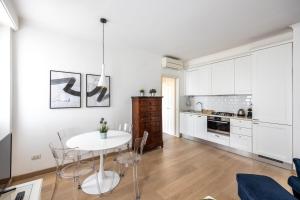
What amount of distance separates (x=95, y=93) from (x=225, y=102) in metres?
3.64

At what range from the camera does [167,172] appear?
8.81 ft

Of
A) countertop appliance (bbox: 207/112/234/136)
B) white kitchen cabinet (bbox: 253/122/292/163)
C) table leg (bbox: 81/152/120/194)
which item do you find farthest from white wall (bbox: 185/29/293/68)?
table leg (bbox: 81/152/120/194)

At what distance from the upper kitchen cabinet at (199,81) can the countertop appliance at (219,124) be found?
830 mm

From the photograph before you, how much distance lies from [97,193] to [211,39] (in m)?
3.70

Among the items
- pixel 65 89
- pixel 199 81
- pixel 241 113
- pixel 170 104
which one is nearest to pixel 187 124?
pixel 170 104

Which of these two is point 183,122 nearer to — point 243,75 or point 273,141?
point 243,75

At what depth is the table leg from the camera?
2.14m

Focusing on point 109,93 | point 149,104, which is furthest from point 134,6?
point 149,104

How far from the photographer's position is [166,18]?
2.36 m

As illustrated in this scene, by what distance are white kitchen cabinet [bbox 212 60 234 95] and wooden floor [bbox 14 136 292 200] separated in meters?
1.66

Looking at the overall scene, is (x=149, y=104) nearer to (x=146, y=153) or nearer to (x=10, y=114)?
(x=146, y=153)

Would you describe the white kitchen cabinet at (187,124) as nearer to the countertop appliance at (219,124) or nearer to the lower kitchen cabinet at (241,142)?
the countertop appliance at (219,124)

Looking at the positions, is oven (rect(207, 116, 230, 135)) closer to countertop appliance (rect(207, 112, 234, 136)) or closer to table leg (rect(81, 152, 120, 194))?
countertop appliance (rect(207, 112, 234, 136))

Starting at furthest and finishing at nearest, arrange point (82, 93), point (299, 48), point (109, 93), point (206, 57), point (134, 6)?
point (206, 57), point (109, 93), point (82, 93), point (299, 48), point (134, 6)
